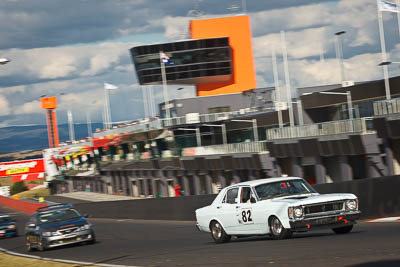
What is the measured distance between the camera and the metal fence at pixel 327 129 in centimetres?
3850

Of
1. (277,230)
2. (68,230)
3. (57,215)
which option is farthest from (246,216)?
(57,215)

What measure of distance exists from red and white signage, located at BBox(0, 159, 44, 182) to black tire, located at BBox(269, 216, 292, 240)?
135 metres

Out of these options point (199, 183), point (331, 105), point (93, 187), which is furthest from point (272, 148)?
point (93, 187)

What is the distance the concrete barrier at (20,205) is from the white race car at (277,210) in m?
49.7

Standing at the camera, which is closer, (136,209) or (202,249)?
(202,249)

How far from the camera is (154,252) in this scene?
17.3 m

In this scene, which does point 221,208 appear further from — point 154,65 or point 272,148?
point 154,65

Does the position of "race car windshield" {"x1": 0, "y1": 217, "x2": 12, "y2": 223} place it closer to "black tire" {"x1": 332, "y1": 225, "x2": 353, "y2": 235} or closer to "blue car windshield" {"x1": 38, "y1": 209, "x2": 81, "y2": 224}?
"blue car windshield" {"x1": 38, "y1": 209, "x2": 81, "y2": 224}

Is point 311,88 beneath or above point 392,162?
above

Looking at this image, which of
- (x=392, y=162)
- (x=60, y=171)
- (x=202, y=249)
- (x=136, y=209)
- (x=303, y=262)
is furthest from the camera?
(x=60, y=171)

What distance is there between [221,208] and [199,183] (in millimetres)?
52987

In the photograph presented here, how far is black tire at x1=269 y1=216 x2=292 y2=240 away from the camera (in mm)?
15514

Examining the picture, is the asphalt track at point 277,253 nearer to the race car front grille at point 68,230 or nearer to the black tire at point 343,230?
the black tire at point 343,230

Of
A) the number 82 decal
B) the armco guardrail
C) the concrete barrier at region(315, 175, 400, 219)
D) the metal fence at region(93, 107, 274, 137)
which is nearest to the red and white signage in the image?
the metal fence at region(93, 107, 274, 137)
